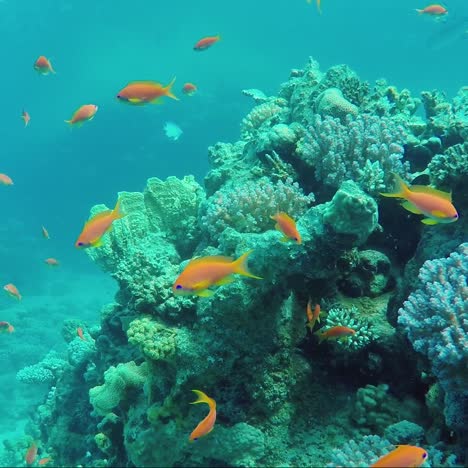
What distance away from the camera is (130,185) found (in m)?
36.2

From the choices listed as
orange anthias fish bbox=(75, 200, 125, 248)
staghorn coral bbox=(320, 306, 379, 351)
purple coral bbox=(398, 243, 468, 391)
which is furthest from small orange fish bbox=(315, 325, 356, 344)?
orange anthias fish bbox=(75, 200, 125, 248)

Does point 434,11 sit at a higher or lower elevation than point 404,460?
higher

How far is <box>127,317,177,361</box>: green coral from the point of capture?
12.6ft

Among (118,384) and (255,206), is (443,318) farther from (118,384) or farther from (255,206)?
(118,384)

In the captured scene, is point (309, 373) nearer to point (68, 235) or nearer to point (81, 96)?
point (68, 235)

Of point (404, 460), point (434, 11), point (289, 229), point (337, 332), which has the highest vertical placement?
point (434, 11)

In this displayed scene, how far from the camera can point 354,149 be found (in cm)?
493

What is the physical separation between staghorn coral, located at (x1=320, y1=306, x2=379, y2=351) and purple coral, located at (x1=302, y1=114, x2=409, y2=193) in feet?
4.67

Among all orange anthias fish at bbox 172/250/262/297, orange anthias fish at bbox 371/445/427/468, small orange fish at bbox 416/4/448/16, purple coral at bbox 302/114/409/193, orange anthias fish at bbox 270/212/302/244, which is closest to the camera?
orange anthias fish at bbox 371/445/427/468

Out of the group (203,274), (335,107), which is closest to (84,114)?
(335,107)

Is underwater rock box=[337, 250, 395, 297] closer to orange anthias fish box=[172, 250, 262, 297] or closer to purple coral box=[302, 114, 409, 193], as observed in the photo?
purple coral box=[302, 114, 409, 193]

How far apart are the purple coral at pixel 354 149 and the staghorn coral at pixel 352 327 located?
1423mm

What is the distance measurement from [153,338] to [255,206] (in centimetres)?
191

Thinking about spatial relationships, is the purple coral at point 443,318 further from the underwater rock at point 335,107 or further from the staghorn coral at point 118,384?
the staghorn coral at point 118,384
